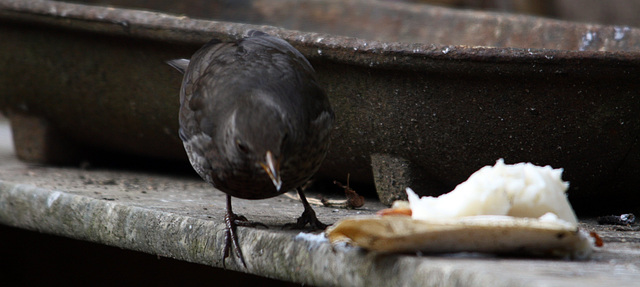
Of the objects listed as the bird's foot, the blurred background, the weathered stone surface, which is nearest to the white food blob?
the weathered stone surface

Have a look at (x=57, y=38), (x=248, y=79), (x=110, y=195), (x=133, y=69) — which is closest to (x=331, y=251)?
(x=248, y=79)

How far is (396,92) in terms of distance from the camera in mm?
3279

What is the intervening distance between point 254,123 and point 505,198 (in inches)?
27.9

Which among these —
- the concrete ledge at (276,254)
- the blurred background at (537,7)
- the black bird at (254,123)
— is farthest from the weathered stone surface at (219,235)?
the blurred background at (537,7)

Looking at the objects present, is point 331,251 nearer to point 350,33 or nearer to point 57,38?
point 57,38

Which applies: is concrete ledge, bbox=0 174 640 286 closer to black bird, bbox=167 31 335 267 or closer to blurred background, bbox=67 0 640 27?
black bird, bbox=167 31 335 267

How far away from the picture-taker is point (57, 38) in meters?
4.23

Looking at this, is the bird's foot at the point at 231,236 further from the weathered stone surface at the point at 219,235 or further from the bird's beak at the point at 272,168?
the bird's beak at the point at 272,168

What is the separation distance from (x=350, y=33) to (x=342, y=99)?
78.8 inches

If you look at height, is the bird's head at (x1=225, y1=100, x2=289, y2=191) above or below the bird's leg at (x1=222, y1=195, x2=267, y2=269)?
above

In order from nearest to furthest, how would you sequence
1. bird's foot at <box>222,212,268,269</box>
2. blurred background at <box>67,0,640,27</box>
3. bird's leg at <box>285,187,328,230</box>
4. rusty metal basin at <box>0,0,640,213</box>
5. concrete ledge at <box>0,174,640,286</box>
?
concrete ledge at <box>0,174,640,286</box> < bird's foot at <box>222,212,268,269</box> < bird's leg at <box>285,187,328,230</box> < rusty metal basin at <box>0,0,640,213</box> < blurred background at <box>67,0,640,27</box>

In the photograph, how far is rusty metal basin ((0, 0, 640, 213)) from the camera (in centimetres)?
308

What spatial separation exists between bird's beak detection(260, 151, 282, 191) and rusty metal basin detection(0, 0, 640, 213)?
100 cm

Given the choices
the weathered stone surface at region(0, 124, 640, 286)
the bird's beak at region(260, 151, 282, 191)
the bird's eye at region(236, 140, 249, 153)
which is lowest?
the weathered stone surface at region(0, 124, 640, 286)
